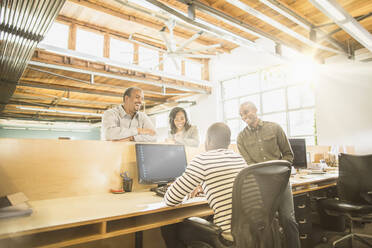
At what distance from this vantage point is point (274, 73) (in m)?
6.72

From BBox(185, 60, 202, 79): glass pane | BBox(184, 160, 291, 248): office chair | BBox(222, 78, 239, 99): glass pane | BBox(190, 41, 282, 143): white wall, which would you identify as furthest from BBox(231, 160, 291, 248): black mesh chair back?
BBox(185, 60, 202, 79): glass pane

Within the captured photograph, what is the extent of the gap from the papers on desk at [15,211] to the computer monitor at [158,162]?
0.79 m

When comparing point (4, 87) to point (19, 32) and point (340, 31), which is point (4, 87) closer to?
point (19, 32)

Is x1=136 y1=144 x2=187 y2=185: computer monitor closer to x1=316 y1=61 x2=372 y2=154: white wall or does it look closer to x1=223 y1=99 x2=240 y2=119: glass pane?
x1=316 y1=61 x2=372 y2=154: white wall

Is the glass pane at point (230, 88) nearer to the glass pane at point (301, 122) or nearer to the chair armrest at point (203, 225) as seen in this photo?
the glass pane at point (301, 122)

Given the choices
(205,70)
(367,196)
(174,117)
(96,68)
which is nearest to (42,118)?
(96,68)

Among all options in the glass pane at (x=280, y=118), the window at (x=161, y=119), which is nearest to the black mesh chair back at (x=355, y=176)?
the glass pane at (x=280, y=118)

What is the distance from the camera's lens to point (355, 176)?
2.53m

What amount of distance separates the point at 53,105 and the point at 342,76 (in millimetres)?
9425

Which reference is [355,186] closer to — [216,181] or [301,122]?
[216,181]

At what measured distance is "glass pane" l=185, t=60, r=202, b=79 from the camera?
9.07 m

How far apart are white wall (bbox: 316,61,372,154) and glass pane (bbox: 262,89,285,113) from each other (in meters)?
1.08

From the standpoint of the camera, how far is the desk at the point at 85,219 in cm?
116

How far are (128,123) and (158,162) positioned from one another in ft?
2.26
